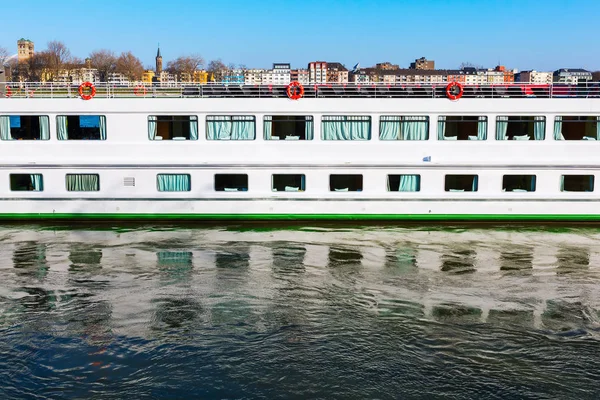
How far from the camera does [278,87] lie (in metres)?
21.3

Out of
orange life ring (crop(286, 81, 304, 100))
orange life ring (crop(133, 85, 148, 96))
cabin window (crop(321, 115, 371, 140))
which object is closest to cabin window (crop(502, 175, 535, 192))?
cabin window (crop(321, 115, 371, 140))

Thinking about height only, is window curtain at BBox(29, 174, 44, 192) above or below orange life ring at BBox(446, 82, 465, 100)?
below

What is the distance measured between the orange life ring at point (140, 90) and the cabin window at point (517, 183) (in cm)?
1169

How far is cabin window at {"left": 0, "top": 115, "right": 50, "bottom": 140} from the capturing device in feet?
67.9

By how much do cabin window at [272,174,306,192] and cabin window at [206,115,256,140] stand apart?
4.99ft

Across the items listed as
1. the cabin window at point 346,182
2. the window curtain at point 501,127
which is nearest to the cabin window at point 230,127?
the cabin window at point 346,182

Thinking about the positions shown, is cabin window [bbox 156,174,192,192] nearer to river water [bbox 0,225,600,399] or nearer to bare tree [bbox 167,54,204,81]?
river water [bbox 0,225,600,399]

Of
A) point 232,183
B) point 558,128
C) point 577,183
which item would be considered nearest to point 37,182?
point 232,183

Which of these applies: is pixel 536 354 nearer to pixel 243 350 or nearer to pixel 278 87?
pixel 243 350

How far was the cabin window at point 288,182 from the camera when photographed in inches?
806

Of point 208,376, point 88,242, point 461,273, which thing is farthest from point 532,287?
point 88,242

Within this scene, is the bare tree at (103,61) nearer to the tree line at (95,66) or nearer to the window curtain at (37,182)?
the tree line at (95,66)

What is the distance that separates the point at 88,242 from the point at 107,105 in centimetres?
467

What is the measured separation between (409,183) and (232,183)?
5487mm
